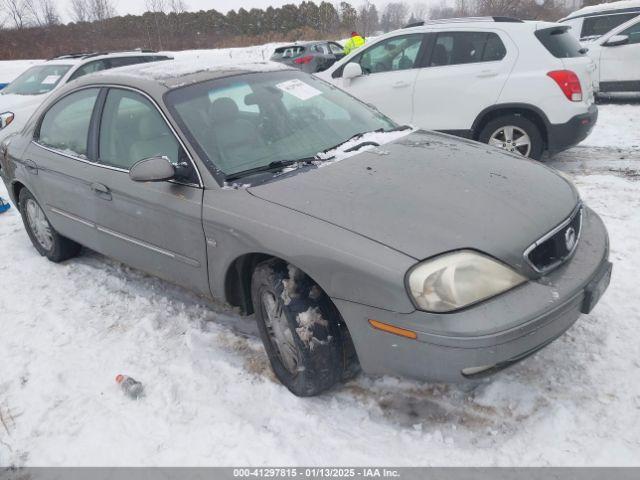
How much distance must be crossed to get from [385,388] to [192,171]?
159cm

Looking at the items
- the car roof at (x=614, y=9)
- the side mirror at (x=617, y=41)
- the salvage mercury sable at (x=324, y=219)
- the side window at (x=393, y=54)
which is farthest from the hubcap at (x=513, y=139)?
the car roof at (x=614, y=9)

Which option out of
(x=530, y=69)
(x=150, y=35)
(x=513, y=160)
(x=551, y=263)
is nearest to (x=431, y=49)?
(x=530, y=69)

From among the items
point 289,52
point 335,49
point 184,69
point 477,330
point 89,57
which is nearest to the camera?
point 477,330

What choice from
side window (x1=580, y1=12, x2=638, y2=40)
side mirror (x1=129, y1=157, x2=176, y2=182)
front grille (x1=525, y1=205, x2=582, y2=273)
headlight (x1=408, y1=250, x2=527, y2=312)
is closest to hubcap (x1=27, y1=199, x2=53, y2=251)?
side mirror (x1=129, y1=157, x2=176, y2=182)

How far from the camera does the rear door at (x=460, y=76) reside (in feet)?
19.1

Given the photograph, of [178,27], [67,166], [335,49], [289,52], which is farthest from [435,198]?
[178,27]

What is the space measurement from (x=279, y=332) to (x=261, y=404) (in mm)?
381

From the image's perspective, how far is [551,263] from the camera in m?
2.34

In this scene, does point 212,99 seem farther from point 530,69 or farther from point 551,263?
point 530,69

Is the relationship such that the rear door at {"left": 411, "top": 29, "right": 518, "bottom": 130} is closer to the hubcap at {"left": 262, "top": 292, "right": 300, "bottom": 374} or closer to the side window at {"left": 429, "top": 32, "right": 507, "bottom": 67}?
the side window at {"left": 429, "top": 32, "right": 507, "bottom": 67}

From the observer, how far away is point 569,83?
548 cm

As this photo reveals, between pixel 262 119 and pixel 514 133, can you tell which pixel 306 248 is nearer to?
pixel 262 119

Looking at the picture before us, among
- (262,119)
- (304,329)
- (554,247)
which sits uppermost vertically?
(262,119)

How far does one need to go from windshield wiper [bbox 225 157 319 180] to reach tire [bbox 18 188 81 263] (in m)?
2.38
